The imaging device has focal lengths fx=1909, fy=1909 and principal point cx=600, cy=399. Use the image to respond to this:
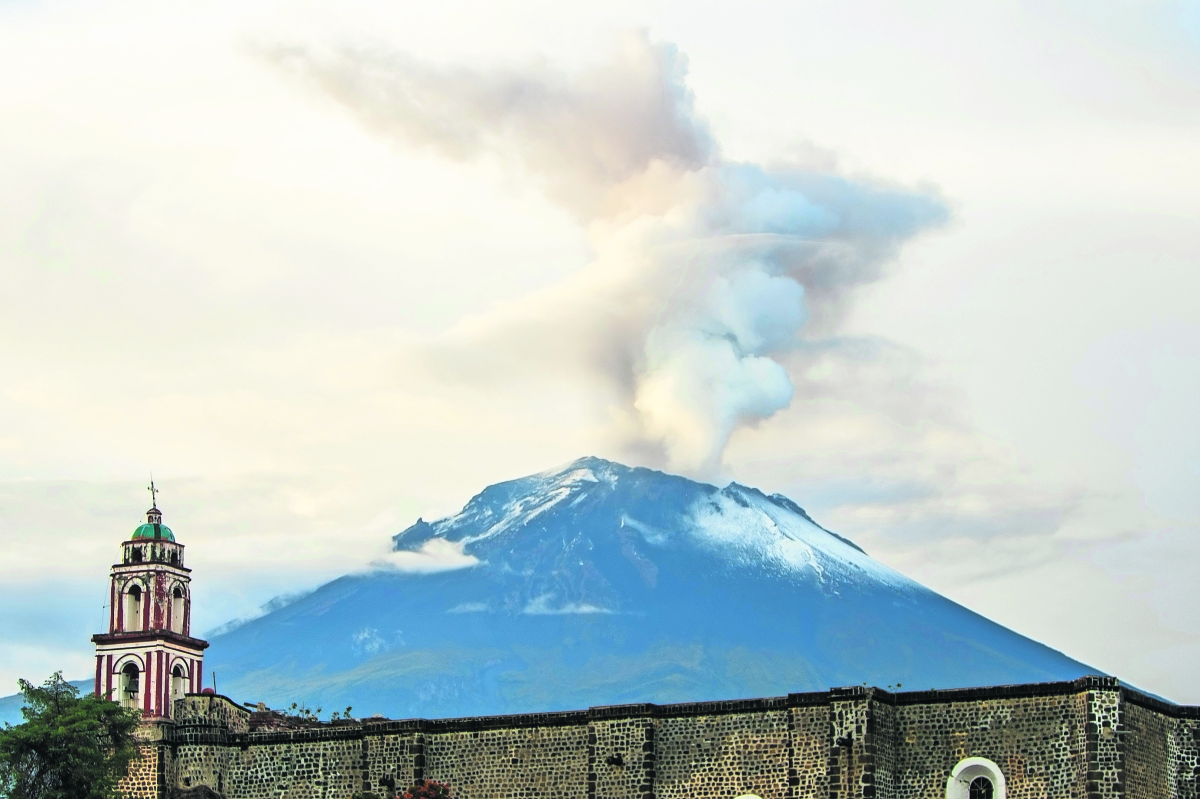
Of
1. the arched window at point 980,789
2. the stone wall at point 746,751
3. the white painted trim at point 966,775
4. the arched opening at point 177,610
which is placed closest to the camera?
the stone wall at point 746,751

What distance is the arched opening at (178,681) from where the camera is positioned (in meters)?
80.3

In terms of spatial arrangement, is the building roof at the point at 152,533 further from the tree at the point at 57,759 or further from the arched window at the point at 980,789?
the arched window at the point at 980,789

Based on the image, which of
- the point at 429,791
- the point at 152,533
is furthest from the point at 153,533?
the point at 429,791

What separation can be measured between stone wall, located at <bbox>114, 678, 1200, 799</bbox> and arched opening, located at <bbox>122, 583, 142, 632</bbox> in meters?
11.8

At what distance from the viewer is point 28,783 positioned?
65.2 metres

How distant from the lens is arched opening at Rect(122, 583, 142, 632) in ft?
264

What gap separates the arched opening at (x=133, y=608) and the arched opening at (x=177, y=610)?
1400 mm

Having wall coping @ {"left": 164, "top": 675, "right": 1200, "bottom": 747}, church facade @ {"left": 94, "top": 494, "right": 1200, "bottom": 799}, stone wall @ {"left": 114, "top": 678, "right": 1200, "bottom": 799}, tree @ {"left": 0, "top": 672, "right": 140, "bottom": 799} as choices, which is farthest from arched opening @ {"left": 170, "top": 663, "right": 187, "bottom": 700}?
tree @ {"left": 0, "top": 672, "right": 140, "bottom": 799}

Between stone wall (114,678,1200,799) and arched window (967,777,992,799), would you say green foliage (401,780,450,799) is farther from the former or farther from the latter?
arched window (967,777,992,799)

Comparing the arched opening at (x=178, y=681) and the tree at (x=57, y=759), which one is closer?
the tree at (x=57, y=759)

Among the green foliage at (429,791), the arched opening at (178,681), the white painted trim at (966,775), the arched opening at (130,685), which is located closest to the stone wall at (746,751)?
the white painted trim at (966,775)

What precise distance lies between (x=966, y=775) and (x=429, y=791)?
1738 centimetres

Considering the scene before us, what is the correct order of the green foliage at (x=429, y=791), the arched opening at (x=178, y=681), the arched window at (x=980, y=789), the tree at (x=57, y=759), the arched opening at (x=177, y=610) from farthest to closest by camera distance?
the arched opening at (x=177, y=610) < the arched opening at (x=178, y=681) < the tree at (x=57, y=759) < the green foliage at (x=429, y=791) < the arched window at (x=980, y=789)

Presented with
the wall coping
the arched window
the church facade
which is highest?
the wall coping
